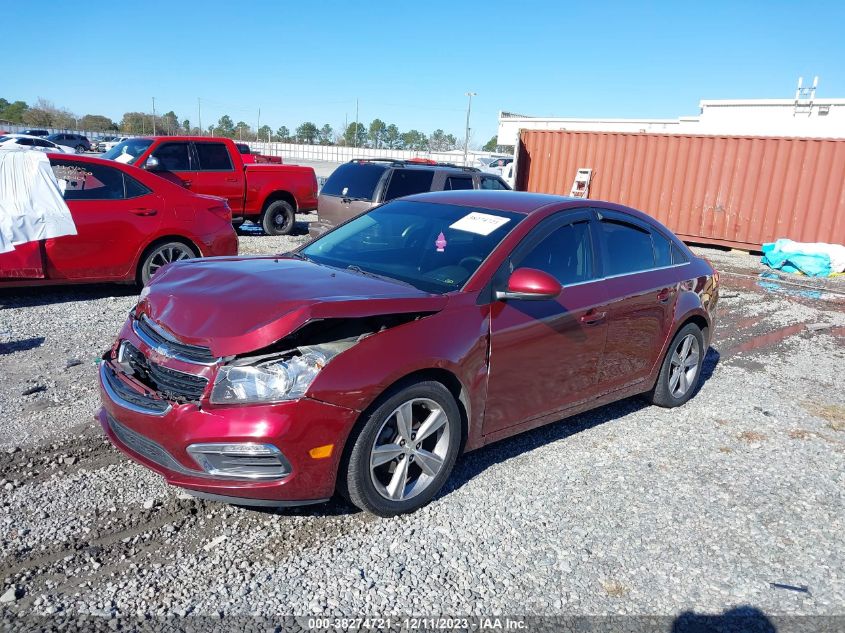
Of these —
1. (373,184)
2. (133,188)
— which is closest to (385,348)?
(133,188)

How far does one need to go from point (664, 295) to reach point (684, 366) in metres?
0.82

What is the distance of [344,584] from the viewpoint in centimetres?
298

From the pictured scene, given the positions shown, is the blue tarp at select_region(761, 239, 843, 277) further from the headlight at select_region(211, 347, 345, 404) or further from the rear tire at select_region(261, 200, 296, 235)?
the headlight at select_region(211, 347, 345, 404)

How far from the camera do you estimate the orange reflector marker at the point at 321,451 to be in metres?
Answer: 3.10

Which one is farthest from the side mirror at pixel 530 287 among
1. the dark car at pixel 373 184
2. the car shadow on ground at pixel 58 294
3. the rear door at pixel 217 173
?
the rear door at pixel 217 173

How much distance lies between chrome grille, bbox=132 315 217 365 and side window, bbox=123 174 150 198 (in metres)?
4.53

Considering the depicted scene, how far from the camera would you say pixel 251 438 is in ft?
9.81

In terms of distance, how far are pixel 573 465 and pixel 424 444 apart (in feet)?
3.99

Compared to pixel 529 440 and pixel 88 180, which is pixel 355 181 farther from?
pixel 529 440

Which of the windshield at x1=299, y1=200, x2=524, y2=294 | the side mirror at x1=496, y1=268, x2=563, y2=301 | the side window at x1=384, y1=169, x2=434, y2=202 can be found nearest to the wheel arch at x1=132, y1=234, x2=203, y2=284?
the side window at x1=384, y1=169, x2=434, y2=202

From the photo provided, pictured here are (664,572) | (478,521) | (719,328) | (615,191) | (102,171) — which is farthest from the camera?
(615,191)

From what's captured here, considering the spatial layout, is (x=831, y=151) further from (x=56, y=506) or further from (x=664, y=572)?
(x=56, y=506)

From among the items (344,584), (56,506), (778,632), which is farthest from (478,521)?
(56,506)

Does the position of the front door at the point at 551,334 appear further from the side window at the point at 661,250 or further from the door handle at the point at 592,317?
the side window at the point at 661,250
